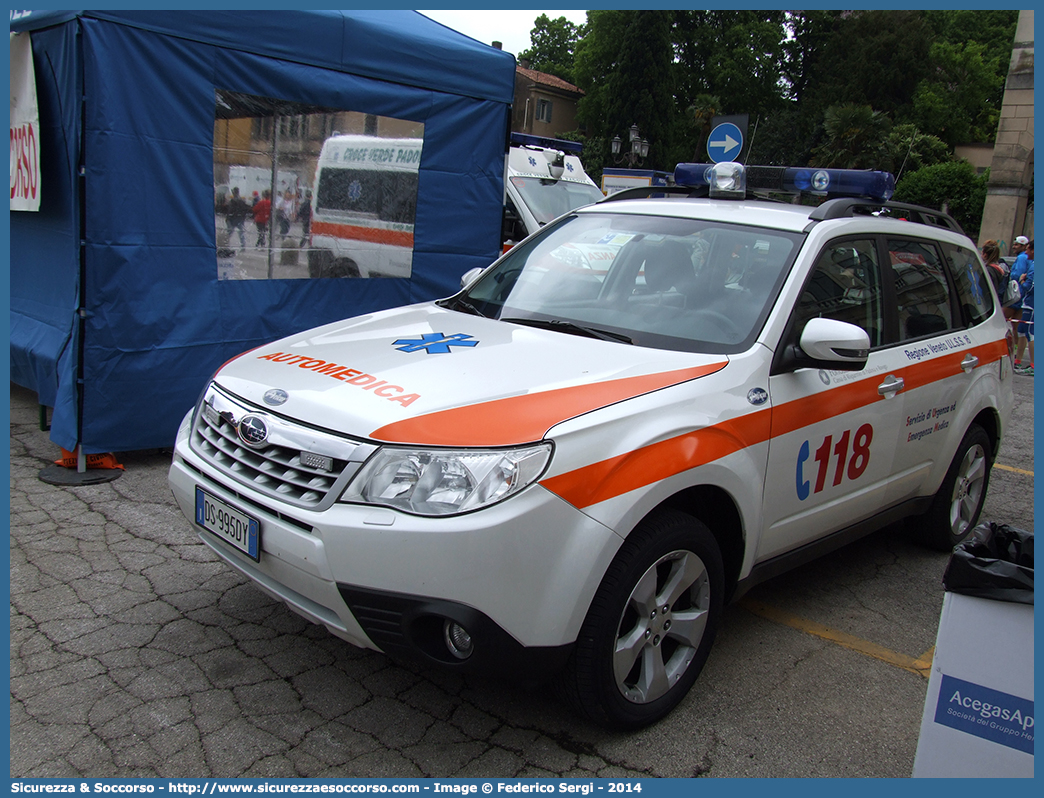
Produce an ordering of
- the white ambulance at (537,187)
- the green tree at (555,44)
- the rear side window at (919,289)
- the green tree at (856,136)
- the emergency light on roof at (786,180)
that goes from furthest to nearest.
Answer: the green tree at (555,44) → the green tree at (856,136) → the white ambulance at (537,187) → the emergency light on roof at (786,180) → the rear side window at (919,289)

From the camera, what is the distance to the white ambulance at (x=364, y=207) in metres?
6.23

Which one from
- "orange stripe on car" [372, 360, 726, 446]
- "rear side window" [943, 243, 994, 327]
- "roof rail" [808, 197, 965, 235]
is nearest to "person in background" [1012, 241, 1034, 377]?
"rear side window" [943, 243, 994, 327]

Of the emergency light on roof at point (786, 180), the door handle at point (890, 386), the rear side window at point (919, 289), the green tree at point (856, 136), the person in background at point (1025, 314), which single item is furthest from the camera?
the green tree at point (856, 136)

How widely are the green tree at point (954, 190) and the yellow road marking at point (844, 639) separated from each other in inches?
1397

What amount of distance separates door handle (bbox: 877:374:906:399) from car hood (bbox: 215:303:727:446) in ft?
3.25

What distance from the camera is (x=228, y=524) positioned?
2842 millimetres

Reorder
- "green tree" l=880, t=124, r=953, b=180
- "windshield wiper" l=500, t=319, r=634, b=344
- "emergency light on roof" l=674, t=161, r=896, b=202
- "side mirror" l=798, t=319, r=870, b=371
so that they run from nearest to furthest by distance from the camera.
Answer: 1. "side mirror" l=798, t=319, r=870, b=371
2. "windshield wiper" l=500, t=319, r=634, b=344
3. "emergency light on roof" l=674, t=161, r=896, b=202
4. "green tree" l=880, t=124, r=953, b=180

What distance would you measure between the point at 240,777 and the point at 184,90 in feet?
13.9

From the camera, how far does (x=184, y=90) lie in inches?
207

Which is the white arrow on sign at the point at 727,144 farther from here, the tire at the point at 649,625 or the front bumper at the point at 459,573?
the front bumper at the point at 459,573

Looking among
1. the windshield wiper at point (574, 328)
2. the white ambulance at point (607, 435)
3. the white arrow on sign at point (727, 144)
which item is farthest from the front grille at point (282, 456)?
the white arrow on sign at point (727, 144)

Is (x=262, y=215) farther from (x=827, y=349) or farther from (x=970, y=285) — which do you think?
(x=970, y=285)

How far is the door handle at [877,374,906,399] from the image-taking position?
3.68 meters

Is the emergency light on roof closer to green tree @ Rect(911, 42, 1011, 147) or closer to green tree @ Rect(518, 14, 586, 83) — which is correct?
green tree @ Rect(911, 42, 1011, 147)
